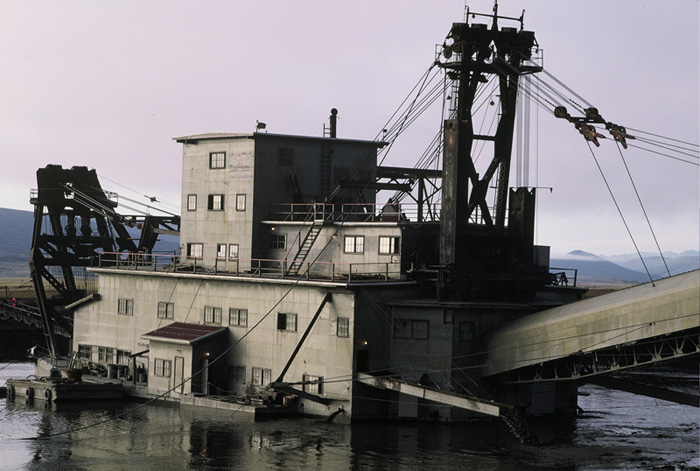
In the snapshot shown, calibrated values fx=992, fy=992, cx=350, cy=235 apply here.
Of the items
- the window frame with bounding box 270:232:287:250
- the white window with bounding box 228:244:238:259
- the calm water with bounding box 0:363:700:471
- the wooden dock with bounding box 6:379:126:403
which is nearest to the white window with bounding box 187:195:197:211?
the white window with bounding box 228:244:238:259

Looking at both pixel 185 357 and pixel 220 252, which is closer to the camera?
pixel 185 357

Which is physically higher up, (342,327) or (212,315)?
(212,315)

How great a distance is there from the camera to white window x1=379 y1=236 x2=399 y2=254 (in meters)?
51.7

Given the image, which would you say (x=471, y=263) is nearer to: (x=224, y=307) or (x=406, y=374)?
(x=406, y=374)

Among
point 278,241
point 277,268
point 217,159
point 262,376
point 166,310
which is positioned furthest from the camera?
point 217,159

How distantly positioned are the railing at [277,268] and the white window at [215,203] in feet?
9.92

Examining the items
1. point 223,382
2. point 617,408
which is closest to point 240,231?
point 223,382

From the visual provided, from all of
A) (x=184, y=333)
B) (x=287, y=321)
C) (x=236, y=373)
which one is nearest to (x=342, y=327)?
(x=287, y=321)

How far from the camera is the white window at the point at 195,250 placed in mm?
59438

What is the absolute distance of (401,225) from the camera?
51.4 meters

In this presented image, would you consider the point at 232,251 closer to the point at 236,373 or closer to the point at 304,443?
the point at 236,373

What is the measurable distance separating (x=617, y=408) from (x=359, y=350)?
56.6 ft

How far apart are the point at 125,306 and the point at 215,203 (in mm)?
8316

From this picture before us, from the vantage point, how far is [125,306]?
59.5 m
